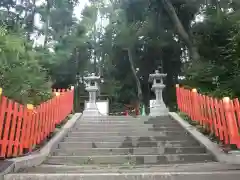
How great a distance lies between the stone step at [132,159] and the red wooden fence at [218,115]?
58cm

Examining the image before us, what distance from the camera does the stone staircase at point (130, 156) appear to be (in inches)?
154

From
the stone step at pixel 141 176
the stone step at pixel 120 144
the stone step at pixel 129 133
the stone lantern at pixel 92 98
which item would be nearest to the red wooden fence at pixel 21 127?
the stone step at pixel 120 144

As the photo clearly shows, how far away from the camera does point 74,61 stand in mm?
21891

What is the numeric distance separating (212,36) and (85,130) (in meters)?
6.96

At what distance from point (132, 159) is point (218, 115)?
1851 mm

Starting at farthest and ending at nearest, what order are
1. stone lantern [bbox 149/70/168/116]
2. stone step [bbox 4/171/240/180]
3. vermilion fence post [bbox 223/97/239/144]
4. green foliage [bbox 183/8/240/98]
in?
stone lantern [bbox 149/70/168/116] < green foliage [bbox 183/8/240/98] < vermilion fence post [bbox 223/97/239/144] < stone step [bbox 4/171/240/180]

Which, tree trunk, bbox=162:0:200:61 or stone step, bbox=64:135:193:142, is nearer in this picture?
stone step, bbox=64:135:193:142

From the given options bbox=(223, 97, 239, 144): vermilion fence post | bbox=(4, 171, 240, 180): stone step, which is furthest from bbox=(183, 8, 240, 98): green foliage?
bbox=(4, 171, 240, 180): stone step

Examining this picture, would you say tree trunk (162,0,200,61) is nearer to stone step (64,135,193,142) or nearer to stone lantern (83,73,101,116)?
stone lantern (83,73,101,116)

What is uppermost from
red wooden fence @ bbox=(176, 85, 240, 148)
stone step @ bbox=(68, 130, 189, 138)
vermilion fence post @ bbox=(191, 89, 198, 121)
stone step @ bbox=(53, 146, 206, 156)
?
vermilion fence post @ bbox=(191, 89, 198, 121)

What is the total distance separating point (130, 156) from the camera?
5539 mm

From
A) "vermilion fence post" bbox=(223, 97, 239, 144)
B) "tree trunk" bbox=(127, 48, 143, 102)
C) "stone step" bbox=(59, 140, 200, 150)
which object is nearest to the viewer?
"vermilion fence post" bbox=(223, 97, 239, 144)

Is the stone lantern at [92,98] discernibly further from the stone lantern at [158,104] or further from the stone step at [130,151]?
the stone step at [130,151]

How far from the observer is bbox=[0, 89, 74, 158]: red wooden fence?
15.6 ft
